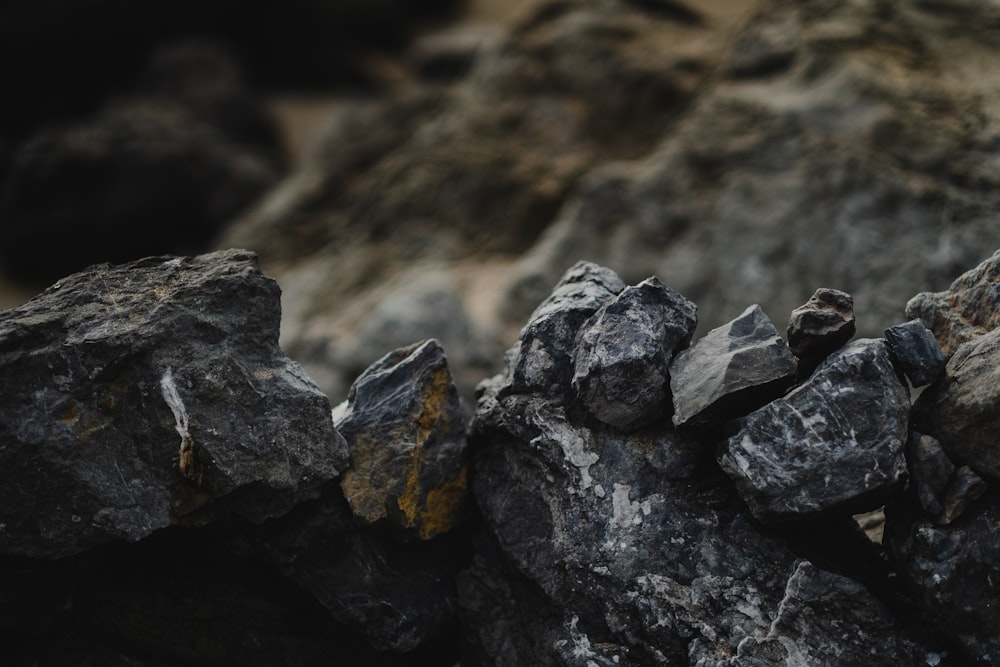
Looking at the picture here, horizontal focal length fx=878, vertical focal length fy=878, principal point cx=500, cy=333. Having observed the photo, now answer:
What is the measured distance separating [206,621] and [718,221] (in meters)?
4.06

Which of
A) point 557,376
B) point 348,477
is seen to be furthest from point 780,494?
point 348,477

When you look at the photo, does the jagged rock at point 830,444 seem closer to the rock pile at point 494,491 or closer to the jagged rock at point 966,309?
the rock pile at point 494,491

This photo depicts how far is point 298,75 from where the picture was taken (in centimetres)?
1322

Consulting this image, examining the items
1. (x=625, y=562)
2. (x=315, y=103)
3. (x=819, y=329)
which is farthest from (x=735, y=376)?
(x=315, y=103)

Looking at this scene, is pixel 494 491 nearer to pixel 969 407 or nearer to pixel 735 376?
pixel 735 376

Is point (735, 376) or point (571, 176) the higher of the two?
point (735, 376)

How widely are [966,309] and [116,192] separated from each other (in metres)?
8.92

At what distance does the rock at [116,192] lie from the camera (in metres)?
9.47

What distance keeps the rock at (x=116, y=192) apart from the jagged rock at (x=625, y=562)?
300 inches

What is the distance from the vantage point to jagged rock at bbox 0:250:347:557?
2.33 m

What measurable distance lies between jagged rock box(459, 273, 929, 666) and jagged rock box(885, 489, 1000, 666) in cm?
12

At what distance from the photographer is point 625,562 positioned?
245 cm

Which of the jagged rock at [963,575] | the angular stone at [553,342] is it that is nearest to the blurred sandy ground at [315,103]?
the angular stone at [553,342]

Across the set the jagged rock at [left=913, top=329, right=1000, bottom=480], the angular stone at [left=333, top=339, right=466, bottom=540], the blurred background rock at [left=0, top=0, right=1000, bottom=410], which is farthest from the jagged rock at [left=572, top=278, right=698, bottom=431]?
the blurred background rock at [left=0, top=0, right=1000, bottom=410]
